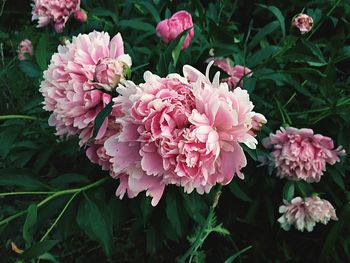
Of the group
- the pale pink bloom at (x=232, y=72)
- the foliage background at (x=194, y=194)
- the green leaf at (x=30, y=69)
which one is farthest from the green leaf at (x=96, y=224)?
the green leaf at (x=30, y=69)

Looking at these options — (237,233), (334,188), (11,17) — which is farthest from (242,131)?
(11,17)

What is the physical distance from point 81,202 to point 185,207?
0.79 feet

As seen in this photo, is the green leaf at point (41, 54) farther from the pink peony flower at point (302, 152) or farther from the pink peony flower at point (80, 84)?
the pink peony flower at point (302, 152)

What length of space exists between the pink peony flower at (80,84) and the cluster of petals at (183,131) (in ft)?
0.39

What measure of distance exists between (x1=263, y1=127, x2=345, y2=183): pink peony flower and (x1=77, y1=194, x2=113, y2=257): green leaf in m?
0.45

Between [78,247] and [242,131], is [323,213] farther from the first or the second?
[78,247]

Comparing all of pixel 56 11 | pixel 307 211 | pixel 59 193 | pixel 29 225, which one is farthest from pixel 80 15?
pixel 307 211

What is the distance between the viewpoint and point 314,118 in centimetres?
139

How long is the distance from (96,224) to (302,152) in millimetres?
518

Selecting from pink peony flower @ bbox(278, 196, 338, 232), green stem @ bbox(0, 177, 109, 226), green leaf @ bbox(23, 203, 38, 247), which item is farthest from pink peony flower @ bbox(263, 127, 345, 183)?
green leaf @ bbox(23, 203, 38, 247)

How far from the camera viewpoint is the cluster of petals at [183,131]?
2.61 ft

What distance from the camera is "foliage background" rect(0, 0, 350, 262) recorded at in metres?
1.16

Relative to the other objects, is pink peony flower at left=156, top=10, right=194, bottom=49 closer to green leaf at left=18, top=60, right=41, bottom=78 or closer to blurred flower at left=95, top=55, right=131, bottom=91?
blurred flower at left=95, top=55, right=131, bottom=91

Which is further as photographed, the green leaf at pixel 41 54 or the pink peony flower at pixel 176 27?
the green leaf at pixel 41 54
